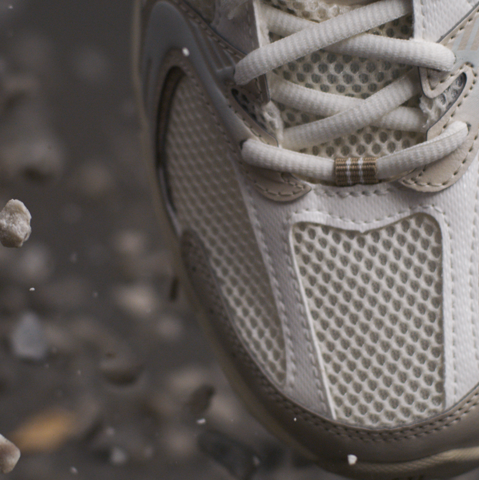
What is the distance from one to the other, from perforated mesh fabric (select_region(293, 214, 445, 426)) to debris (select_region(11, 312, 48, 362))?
29 cm

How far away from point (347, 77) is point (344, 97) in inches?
0.6

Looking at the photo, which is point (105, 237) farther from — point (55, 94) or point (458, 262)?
point (458, 262)

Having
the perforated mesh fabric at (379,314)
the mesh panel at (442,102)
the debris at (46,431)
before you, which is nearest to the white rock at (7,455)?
the debris at (46,431)

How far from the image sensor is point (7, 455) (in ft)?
1.50

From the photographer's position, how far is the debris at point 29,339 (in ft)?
1.69

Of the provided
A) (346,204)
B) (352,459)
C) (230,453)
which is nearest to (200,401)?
(230,453)

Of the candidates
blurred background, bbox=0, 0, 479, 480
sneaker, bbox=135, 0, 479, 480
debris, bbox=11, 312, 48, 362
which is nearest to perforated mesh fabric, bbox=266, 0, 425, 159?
sneaker, bbox=135, 0, 479, 480

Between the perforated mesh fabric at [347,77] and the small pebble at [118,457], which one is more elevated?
the perforated mesh fabric at [347,77]

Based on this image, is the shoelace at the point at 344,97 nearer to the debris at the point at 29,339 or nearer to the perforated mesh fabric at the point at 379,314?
the perforated mesh fabric at the point at 379,314

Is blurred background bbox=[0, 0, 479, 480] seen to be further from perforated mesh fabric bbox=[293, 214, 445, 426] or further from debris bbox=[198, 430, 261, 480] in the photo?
perforated mesh fabric bbox=[293, 214, 445, 426]

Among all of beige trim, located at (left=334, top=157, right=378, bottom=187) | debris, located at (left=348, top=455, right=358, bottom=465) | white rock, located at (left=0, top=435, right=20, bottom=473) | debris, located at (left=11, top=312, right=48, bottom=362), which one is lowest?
debris, located at (left=348, top=455, right=358, bottom=465)

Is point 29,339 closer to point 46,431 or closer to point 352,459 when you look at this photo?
point 46,431

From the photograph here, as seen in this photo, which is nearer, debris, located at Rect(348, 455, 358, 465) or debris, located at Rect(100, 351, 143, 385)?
A: debris, located at Rect(348, 455, 358, 465)

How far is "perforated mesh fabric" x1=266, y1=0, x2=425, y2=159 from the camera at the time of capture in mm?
354
